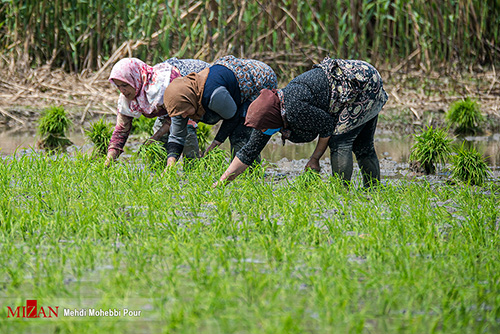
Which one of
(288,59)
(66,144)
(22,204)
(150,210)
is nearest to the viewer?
(150,210)

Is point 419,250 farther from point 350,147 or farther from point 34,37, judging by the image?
point 34,37

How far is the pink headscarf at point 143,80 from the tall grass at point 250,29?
4.83m

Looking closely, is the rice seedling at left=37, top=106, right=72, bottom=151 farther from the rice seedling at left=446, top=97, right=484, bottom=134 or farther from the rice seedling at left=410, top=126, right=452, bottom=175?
the rice seedling at left=446, top=97, right=484, bottom=134

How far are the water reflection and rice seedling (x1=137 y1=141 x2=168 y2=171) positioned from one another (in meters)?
1.76

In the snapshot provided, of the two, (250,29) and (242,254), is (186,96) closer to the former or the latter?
(242,254)

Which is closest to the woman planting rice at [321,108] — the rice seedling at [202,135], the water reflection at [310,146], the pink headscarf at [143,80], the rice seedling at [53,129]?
the pink headscarf at [143,80]

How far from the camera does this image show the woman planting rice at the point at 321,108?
4938 mm

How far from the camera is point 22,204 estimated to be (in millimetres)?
4871

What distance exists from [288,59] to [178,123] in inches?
239

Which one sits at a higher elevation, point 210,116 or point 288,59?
point 210,116

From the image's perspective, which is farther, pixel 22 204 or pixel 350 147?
pixel 350 147

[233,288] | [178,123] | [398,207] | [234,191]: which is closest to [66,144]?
[178,123]

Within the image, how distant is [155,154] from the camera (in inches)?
239

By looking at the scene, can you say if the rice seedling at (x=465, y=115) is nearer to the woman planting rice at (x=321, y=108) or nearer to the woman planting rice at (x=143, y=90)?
the woman planting rice at (x=321, y=108)
